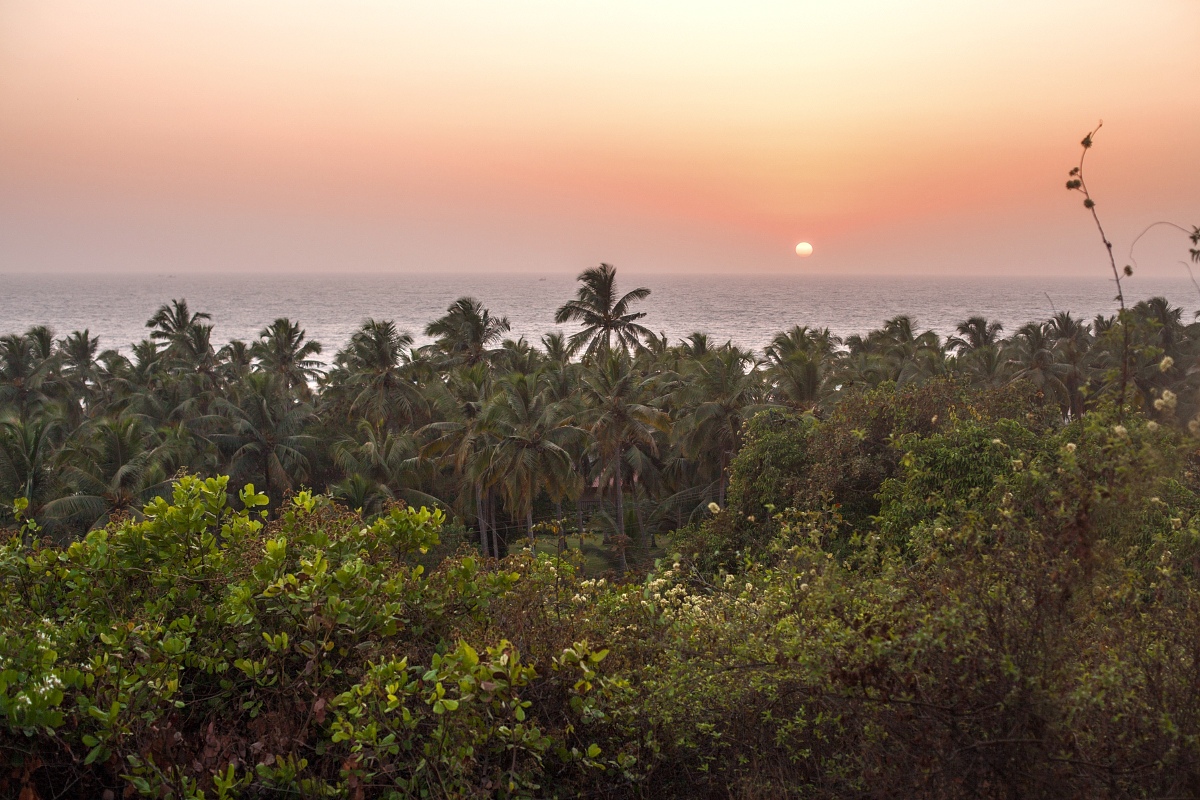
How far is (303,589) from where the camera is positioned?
5.91m

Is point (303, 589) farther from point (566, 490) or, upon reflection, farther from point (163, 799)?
point (566, 490)

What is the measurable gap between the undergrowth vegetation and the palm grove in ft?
49.6

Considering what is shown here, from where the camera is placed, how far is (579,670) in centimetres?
677

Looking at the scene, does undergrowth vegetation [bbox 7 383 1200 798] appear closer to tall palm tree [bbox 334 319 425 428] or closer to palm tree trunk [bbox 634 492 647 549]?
palm tree trunk [bbox 634 492 647 549]

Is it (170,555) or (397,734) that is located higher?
(170,555)

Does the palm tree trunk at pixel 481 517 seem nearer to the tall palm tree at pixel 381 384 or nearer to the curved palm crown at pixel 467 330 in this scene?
the tall palm tree at pixel 381 384

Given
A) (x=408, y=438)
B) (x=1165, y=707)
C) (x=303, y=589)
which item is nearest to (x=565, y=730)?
(x=303, y=589)

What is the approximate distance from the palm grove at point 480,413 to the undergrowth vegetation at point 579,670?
15.1 m

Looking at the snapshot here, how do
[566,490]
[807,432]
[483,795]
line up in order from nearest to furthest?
1. [483,795]
2. [807,432]
3. [566,490]

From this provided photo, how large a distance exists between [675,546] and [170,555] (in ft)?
55.7

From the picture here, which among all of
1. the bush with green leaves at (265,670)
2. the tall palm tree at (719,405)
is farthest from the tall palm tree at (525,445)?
the bush with green leaves at (265,670)

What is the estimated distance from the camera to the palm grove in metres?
28.3

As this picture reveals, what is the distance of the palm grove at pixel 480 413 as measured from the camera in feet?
92.8

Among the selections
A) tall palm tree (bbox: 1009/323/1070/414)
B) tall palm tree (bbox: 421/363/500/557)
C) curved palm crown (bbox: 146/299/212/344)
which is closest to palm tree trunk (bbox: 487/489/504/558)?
tall palm tree (bbox: 421/363/500/557)
